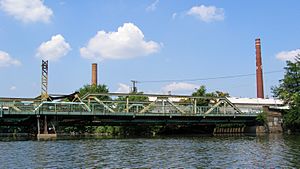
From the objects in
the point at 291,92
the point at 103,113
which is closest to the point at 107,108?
the point at 103,113

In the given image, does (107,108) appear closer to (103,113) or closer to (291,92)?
(103,113)

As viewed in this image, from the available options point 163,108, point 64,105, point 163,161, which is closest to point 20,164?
point 163,161

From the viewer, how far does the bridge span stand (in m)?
67.4

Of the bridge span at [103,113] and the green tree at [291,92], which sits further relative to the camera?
the green tree at [291,92]

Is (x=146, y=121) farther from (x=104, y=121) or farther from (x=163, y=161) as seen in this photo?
(x=163, y=161)

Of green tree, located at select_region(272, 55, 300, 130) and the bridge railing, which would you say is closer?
the bridge railing

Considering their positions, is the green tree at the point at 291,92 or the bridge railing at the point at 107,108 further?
the green tree at the point at 291,92

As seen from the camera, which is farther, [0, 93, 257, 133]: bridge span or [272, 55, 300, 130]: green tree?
[272, 55, 300, 130]: green tree

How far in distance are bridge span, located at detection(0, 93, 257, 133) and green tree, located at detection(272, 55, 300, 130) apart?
6705 mm

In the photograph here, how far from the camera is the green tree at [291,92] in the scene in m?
81.6

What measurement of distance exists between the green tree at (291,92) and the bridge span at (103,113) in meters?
6.70

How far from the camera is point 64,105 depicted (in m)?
70.6

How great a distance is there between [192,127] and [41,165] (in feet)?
238

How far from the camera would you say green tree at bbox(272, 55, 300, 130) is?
3211 inches
